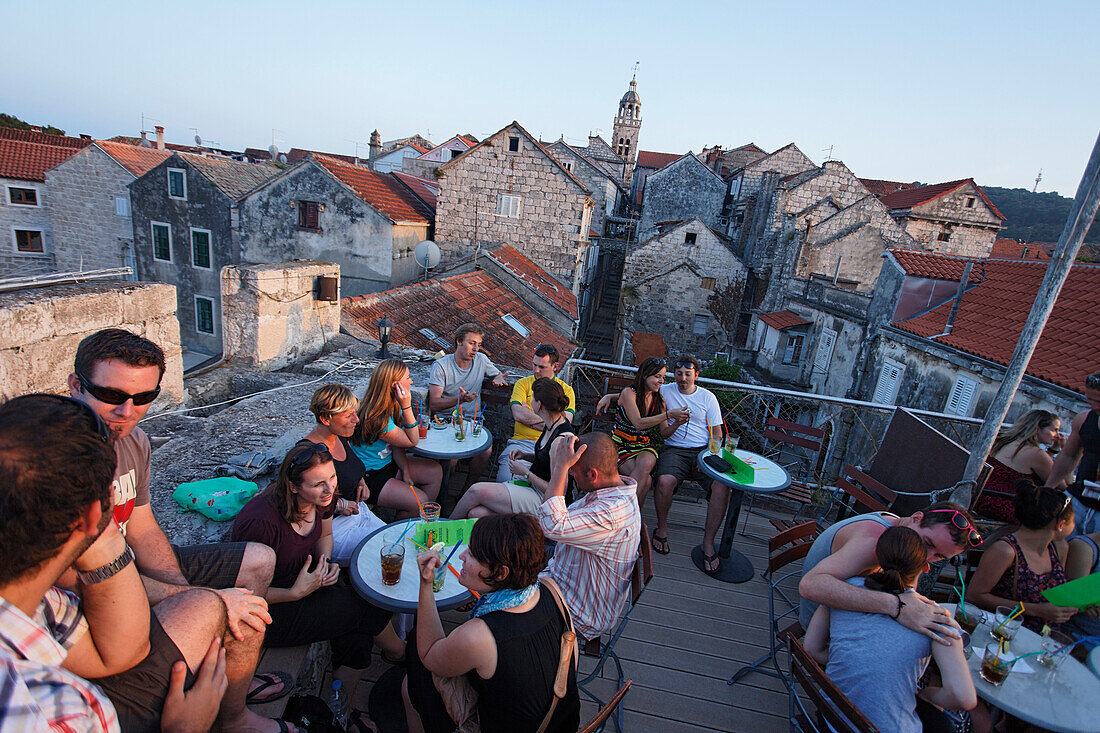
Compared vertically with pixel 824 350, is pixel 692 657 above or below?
below

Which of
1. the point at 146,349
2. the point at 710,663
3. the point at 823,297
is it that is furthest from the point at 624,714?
the point at 823,297

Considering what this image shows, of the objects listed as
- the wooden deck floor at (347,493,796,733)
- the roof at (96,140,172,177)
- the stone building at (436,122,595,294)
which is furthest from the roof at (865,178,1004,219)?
the roof at (96,140,172,177)

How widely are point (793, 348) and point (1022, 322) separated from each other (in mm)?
8035

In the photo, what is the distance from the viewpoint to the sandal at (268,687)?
2.32 metres

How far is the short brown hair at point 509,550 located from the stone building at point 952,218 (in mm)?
26915

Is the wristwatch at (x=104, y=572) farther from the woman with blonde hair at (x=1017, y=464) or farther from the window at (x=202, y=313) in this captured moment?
the window at (x=202, y=313)

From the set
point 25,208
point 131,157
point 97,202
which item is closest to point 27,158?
point 25,208

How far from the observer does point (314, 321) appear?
707 cm

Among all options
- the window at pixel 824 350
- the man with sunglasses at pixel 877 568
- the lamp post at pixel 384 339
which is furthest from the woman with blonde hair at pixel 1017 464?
the window at pixel 824 350

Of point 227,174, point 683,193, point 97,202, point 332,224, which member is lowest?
point 97,202

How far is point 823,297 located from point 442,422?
53.4ft

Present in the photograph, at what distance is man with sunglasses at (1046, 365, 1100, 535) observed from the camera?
3963 mm

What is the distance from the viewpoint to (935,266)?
41.9ft

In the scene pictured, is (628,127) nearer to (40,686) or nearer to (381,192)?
(381,192)
